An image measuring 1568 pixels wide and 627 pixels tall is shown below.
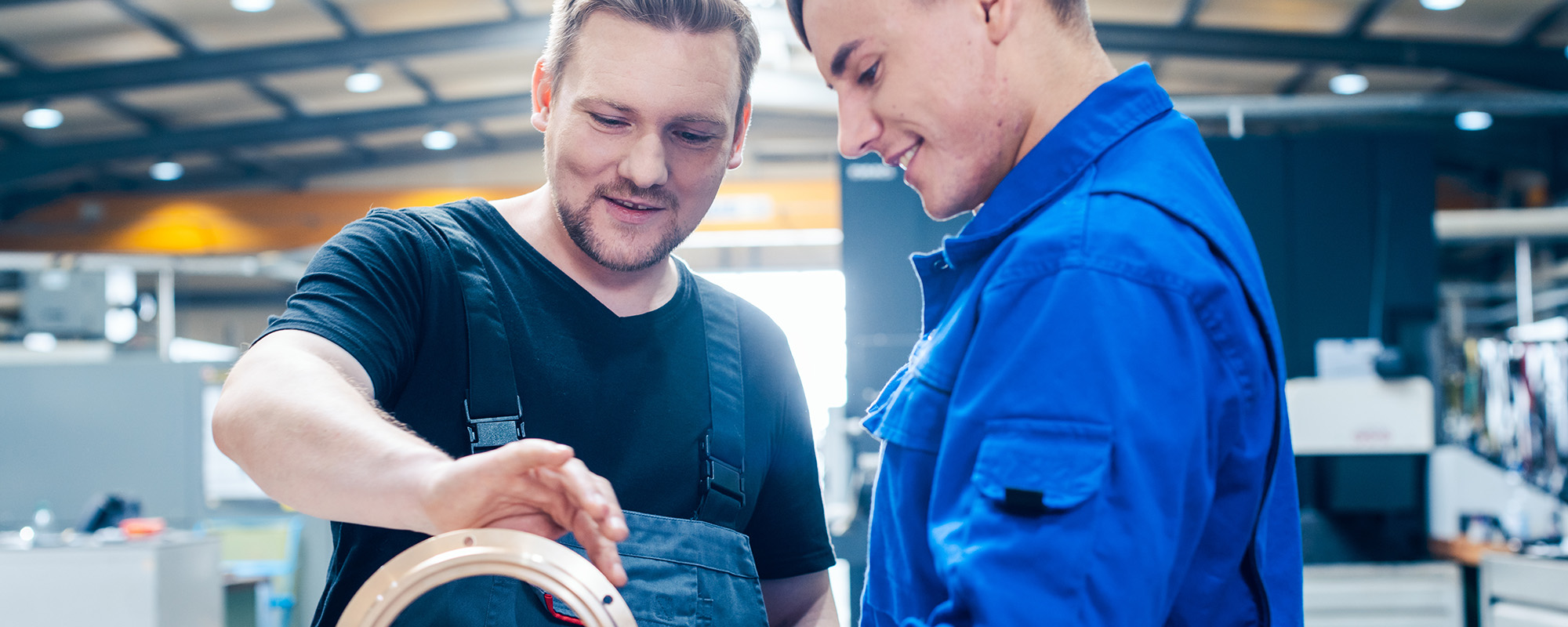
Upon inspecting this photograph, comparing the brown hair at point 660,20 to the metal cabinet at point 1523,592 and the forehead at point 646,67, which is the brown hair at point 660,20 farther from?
the metal cabinet at point 1523,592

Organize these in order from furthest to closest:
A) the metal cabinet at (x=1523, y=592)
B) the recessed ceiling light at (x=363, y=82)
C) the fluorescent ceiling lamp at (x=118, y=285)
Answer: the recessed ceiling light at (x=363, y=82) → the fluorescent ceiling lamp at (x=118, y=285) → the metal cabinet at (x=1523, y=592)

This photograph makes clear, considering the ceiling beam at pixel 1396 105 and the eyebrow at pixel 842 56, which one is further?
the ceiling beam at pixel 1396 105

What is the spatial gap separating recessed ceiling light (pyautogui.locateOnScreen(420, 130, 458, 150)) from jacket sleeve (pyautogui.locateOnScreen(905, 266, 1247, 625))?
1163 centimetres

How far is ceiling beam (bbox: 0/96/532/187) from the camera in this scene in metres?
10.3

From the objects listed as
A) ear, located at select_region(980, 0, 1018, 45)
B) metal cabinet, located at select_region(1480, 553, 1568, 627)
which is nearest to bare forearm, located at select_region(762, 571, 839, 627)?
ear, located at select_region(980, 0, 1018, 45)

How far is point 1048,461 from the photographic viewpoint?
25.1 inches

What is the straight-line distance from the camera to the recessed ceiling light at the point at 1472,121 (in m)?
9.24

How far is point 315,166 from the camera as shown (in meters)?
12.5

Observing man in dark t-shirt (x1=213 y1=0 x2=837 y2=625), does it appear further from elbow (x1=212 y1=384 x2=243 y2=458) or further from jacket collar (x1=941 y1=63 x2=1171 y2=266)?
jacket collar (x1=941 y1=63 x2=1171 y2=266)

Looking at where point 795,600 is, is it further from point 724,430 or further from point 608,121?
point 608,121

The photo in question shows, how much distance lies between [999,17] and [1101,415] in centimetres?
33

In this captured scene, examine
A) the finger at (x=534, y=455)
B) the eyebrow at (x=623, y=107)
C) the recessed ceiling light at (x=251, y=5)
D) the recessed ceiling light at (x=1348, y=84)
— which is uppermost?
the recessed ceiling light at (x=251, y=5)

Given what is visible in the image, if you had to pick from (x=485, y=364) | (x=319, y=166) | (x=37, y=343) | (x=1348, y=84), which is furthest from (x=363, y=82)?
(x=485, y=364)

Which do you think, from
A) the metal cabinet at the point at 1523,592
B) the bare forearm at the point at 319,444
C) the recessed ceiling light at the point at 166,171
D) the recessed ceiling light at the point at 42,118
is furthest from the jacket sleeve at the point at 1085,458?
the recessed ceiling light at the point at 166,171
